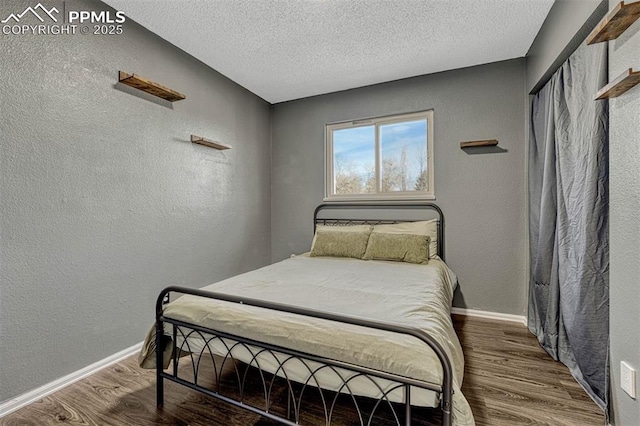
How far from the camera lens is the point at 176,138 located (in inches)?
107

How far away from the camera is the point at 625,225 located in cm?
132

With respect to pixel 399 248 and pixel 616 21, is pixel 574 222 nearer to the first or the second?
pixel 616 21

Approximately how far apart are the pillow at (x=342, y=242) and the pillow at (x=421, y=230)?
0.64 ft

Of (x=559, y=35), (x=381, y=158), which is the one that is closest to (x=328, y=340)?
(x=559, y=35)

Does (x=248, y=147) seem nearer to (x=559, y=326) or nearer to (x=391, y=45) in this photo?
(x=391, y=45)

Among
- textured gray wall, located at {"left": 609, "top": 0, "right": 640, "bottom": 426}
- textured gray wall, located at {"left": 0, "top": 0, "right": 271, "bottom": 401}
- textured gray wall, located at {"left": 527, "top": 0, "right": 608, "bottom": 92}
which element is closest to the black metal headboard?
textured gray wall, located at {"left": 0, "top": 0, "right": 271, "bottom": 401}

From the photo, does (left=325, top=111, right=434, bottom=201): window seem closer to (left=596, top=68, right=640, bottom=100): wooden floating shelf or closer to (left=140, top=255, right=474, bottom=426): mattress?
(left=140, top=255, right=474, bottom=426): mattress

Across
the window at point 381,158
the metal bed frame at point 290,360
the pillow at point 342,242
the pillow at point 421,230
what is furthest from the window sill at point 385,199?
the metal bed frame at point 290,360

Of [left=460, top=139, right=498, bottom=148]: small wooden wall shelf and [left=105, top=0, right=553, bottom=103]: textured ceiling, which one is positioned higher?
[left=105, top=0, right=553, bottom=103]: textured ceiling

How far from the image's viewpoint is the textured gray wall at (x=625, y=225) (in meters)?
1.24

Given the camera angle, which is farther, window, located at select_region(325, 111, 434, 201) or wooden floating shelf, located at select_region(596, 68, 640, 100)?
window, located at select_region(325, 111, 434, 201)

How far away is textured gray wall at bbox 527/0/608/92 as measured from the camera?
170 cm

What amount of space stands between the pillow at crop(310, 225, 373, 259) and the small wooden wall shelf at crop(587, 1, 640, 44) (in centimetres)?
218

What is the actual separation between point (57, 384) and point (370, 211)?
9.99 ft
